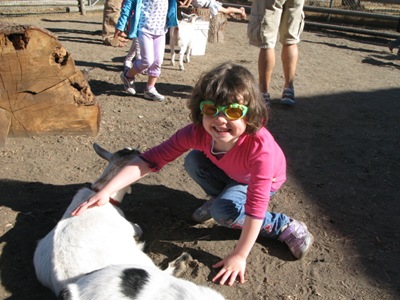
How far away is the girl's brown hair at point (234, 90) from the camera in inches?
90.4

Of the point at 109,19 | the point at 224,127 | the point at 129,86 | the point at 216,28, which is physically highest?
the point at 224,127

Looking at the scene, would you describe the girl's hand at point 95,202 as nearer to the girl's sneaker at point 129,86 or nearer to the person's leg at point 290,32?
the girl's sneaker at point 129,86

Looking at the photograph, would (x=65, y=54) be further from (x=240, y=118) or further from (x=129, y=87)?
(x=240, y=118)

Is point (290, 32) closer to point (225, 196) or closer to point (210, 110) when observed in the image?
point (225, 196)

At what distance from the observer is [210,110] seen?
2336mm

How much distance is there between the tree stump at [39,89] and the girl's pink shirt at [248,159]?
162cm

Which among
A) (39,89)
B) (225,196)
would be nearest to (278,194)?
(225,196)

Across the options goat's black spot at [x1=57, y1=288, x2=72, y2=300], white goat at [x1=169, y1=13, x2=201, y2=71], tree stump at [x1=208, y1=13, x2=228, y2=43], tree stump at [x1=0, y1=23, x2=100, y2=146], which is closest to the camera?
goat's black spot at [x1=57, y1=288, x2=72, y2=300]

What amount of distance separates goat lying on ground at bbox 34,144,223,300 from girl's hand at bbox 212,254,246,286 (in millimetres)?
298

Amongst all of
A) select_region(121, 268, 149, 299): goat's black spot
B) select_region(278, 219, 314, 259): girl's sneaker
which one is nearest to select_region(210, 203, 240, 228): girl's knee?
select_region(278, 219, 314, 259): girl's sneaker

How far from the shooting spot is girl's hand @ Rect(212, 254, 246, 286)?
2.51 metres

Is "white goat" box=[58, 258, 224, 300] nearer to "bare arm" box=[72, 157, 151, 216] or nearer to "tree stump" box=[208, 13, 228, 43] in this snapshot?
"bare arm" box=[72, 157, 151, 216]

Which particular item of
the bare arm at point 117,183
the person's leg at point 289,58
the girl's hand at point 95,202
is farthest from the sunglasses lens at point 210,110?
the person's leg at point 289,58

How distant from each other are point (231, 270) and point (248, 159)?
661mm
